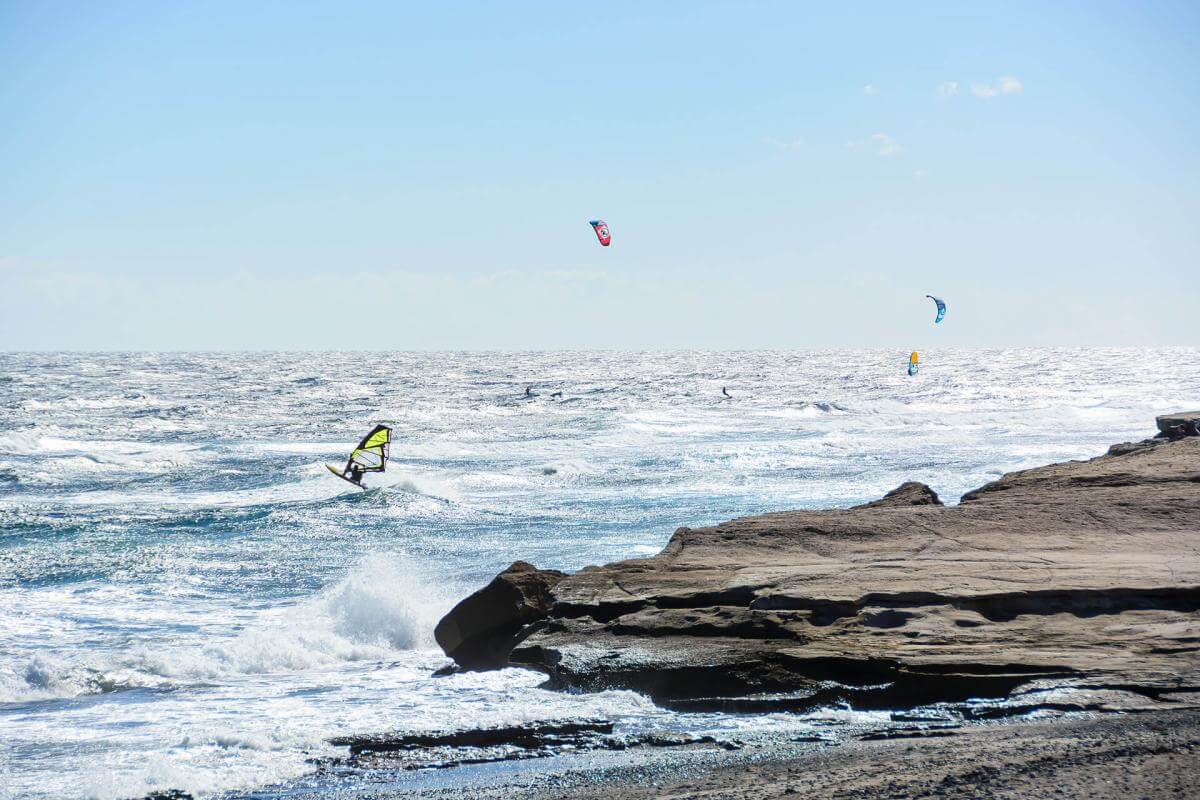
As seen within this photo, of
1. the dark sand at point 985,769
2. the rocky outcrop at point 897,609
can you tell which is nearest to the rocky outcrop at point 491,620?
the rocky outcrop at point 897,609

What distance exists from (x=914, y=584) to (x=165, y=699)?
7189 mm

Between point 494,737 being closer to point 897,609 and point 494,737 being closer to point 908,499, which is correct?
point 897,609

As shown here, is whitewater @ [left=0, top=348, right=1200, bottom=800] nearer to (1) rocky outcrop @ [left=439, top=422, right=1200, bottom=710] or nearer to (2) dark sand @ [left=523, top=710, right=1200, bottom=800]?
(1) rocky outcrop @ [left=439, top=422, right=1200, bottom=710]

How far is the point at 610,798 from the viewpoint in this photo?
19.9 ft

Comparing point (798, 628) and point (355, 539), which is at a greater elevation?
point (798, 628)

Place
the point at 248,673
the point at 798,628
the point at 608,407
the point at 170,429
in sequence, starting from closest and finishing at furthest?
the point at 798,628, the point at 248,673, the point at 170,429, the point at 608,407

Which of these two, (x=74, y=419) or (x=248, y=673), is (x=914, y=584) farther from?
(x=74, y=419)

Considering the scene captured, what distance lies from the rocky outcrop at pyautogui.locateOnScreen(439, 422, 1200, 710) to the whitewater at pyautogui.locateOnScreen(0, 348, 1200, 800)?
1.57 feet

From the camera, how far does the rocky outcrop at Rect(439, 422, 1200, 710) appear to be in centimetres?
737

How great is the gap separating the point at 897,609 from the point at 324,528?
17.0 metres

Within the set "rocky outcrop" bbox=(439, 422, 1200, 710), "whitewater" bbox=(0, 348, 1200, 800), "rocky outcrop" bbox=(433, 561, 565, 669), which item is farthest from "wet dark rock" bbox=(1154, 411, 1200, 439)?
"rocky outcrop" bbox=(433, 561, 565, 669)

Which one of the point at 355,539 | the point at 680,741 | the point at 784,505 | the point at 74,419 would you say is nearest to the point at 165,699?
the point at 680,741

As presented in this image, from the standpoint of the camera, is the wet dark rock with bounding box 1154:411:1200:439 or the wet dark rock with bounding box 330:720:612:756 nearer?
the wet dark rock with bounding box 330:720:612:756

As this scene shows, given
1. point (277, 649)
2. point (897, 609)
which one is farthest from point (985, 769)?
point (277, 649)
